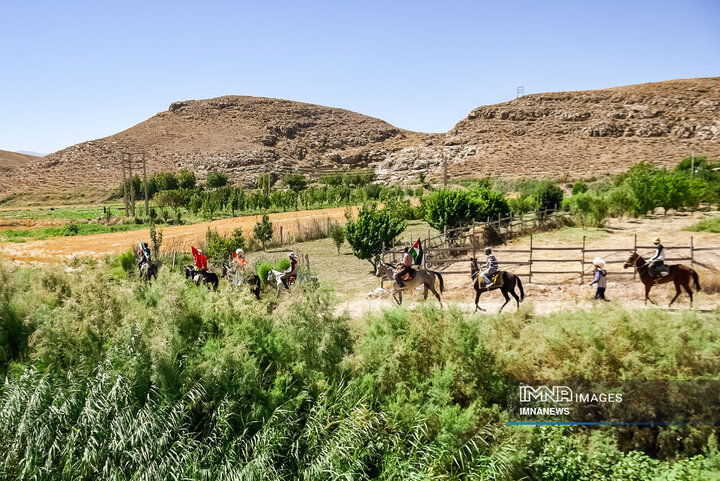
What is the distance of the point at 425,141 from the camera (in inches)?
3681

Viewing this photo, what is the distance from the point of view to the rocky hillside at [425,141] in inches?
Answer: 2596

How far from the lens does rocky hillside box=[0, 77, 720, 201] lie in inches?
2596

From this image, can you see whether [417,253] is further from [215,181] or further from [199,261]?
[215,181]

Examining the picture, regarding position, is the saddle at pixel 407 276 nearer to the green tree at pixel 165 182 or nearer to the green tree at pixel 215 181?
the green tree at pixel 165 182

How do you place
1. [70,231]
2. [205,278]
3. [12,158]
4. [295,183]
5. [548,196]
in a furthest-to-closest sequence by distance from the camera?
1. [12,158]
2. [295,183]
3. [70,231]
4. [548,196]
5. [205,278]

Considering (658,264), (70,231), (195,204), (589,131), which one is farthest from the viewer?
(589,131)

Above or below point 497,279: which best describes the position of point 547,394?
below

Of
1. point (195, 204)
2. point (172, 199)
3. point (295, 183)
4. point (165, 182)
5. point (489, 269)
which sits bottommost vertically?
point (489, 269)

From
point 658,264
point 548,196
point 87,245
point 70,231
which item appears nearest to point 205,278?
point 658,264

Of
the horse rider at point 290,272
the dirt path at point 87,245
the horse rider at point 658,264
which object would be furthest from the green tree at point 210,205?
the horse rider at point 658,264

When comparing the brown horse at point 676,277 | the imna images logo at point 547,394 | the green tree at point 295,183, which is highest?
the green tree at point 295,183

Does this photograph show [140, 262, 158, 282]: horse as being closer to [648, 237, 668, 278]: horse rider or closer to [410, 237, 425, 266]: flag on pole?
[410, 237, 425, 266]: flag on pole

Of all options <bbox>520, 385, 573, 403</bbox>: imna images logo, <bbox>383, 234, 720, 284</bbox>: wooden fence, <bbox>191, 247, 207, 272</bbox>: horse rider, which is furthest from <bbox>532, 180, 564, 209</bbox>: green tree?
<bbox>520, 385, 573, 403</bbox>: imna images logo

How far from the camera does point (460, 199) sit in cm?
2452
